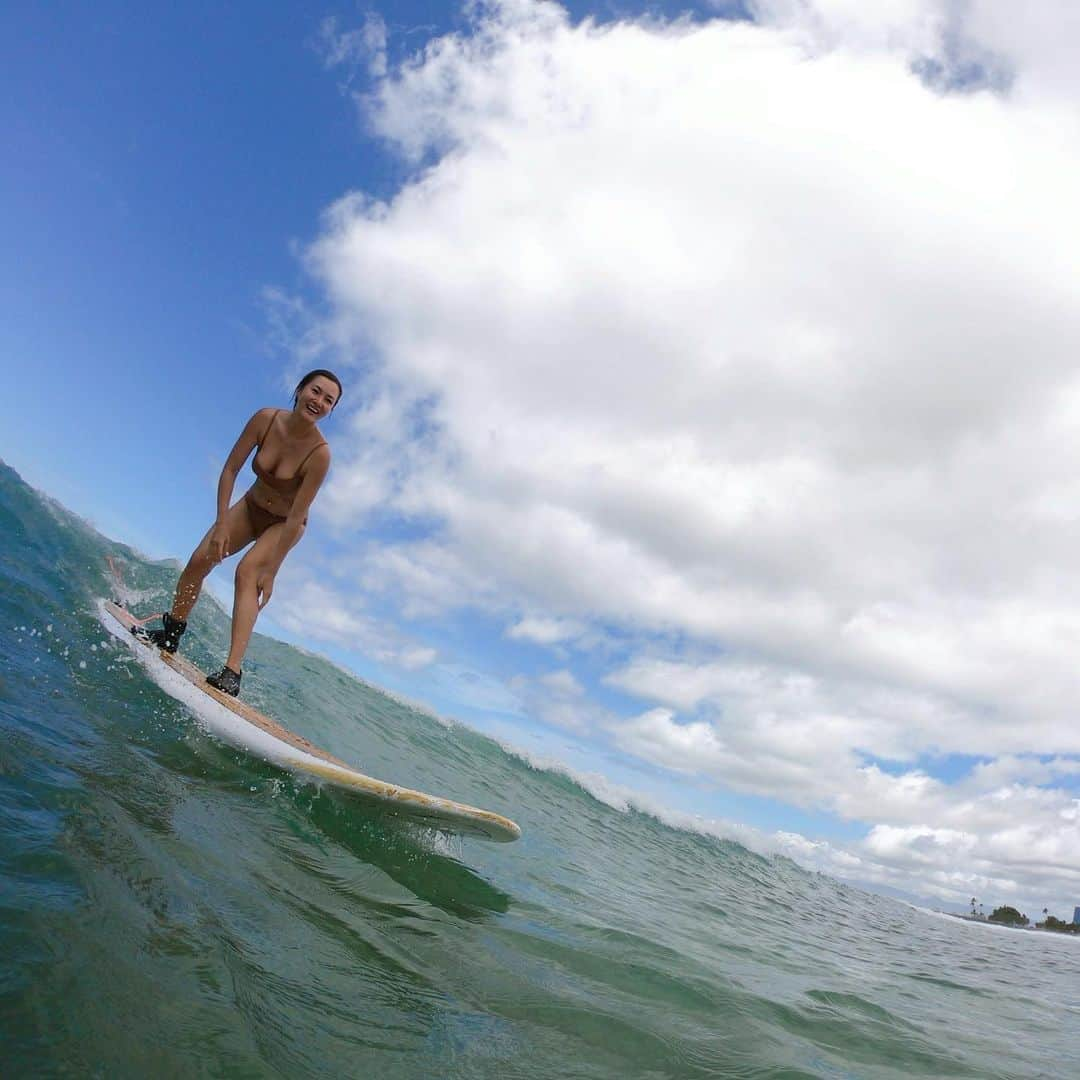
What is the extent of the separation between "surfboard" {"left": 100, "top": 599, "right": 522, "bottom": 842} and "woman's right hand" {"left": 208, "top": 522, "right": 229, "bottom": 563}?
1015mm

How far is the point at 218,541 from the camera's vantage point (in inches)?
240

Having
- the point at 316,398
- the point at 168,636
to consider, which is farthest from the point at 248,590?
the point at 316,398

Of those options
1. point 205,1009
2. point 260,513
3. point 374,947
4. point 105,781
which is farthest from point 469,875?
point 260,513

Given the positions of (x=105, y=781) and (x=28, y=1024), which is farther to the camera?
(x=105, y=781)

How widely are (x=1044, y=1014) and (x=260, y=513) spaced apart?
849 centimetres

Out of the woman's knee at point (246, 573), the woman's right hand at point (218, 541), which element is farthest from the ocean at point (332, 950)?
the woman's right hand at point (218, 541)

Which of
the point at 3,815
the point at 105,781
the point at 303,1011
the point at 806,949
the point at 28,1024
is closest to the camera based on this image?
the point at 28,1024

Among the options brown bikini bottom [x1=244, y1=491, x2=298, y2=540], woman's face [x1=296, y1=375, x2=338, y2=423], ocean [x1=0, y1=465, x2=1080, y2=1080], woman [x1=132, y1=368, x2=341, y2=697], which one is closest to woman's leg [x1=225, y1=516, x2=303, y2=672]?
woman [x1=132, y1=368, x2=341, y2=697]

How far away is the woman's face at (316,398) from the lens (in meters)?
5.80

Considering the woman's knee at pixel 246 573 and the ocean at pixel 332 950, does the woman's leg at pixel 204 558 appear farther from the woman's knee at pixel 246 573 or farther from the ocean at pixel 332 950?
the ocean at pixel 332 950

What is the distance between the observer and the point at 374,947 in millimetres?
2990

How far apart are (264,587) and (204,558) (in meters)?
0.61

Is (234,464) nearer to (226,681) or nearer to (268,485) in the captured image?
(268,485)

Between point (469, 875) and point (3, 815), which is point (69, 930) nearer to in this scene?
point (3, 815)
